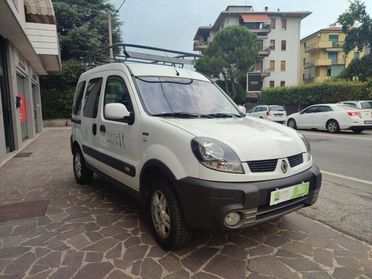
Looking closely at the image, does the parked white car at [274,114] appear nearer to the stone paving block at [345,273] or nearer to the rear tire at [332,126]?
the rear tire at [332,126]

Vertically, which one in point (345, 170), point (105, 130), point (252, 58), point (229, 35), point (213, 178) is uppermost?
point (229, 35)

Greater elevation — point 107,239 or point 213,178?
point 213,178

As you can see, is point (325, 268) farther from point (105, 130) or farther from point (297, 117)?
point (297, 117)

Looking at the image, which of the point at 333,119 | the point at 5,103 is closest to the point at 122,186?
the point at 5,103

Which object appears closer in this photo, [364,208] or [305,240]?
[305,240]

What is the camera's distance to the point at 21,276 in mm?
2670

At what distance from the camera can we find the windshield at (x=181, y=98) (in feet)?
11.6

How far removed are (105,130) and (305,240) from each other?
283cm

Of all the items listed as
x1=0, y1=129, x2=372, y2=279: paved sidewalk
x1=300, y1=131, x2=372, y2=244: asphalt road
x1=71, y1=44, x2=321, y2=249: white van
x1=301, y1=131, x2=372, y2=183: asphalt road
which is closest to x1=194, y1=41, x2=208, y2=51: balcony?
x1=301, y1=131, x2=372, y2=183: asphalt road

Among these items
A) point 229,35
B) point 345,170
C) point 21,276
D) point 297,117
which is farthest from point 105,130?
point 229,35

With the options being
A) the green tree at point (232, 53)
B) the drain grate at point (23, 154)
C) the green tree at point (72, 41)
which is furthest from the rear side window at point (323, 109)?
the green tree at point (232, 53)

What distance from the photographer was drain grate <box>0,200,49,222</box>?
4082mm

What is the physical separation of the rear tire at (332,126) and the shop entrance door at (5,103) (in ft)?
43.3

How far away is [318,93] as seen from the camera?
24609mm
